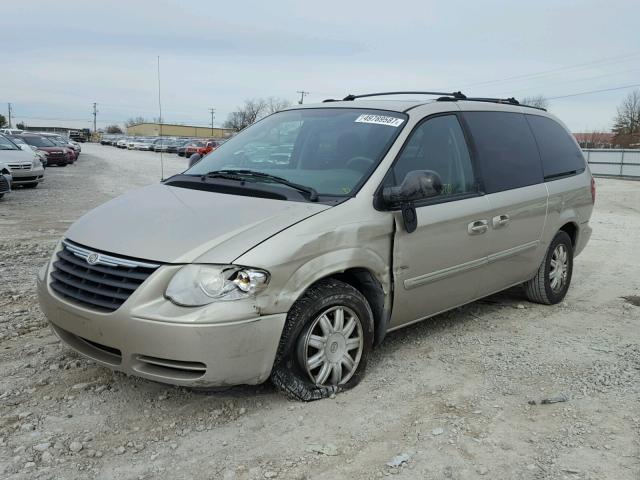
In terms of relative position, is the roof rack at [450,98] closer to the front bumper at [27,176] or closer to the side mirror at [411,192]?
the side mirror at [411,192]

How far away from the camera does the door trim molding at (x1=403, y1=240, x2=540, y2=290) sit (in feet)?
13.3

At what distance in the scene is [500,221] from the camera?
4.70 meters

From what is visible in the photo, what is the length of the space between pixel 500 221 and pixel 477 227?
0.35 meters

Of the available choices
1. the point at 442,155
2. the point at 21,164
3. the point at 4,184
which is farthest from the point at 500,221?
the point at 21,164

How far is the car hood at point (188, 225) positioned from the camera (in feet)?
10.3

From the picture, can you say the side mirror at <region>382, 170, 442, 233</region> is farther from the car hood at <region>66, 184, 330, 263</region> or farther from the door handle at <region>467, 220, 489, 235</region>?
the door handle at <region>467, 220, 489, 235</region>

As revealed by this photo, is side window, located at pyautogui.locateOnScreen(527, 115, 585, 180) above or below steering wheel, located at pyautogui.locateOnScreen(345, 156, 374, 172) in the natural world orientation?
above

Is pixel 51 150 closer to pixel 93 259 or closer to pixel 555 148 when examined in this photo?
pixel 555 148

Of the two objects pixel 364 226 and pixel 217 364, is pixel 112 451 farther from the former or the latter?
pixel 364 226

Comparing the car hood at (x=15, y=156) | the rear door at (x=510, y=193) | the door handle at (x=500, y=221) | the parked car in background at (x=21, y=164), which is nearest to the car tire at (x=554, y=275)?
the rear door at (x=510, y=193)

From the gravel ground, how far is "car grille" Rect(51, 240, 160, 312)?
0.66m

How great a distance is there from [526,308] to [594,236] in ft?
17.6

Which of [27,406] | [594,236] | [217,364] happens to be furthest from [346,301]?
[594,236]

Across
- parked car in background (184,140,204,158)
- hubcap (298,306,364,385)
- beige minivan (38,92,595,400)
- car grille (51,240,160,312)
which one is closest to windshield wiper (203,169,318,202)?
beige minivan (38,92,595,400)
